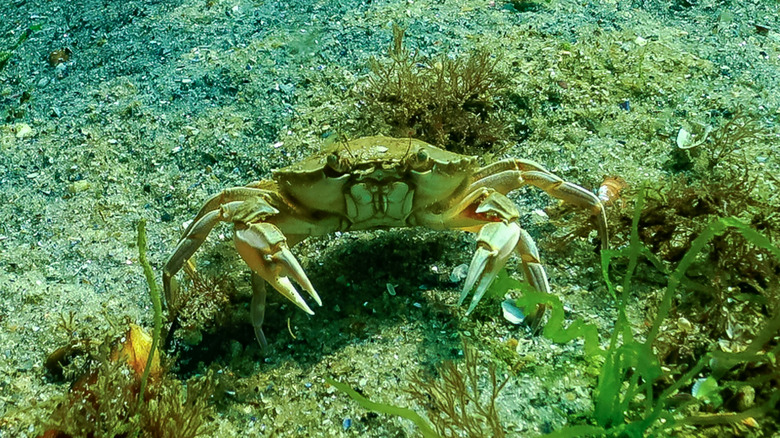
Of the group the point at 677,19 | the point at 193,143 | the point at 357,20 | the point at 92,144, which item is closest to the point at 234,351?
the point at 193,143

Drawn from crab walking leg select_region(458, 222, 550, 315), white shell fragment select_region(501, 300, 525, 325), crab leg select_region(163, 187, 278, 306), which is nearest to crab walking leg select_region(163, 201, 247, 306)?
crab leg select_region(163, 187, 278, 306)

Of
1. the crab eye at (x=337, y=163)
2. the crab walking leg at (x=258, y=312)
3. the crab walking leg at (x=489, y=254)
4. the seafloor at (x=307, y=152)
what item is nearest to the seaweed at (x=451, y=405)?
the seafloor at (x=307, y=152)

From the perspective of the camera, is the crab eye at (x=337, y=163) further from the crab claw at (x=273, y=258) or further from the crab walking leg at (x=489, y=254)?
the crab walking leg at (x=489, y=254)

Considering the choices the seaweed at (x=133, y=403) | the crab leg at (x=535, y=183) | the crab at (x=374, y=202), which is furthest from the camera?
the crab leg at (x=535, y=183)

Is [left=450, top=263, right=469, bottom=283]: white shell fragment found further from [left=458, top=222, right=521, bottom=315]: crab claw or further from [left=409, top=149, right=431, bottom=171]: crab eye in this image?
[left=409, top=149, right=431, bottom=171]: crab eye

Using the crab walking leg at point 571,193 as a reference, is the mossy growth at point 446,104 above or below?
below

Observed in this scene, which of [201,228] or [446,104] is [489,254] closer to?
[201,228]

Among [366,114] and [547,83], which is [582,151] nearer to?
[547,83]
